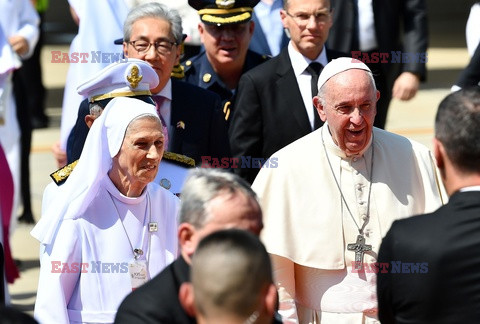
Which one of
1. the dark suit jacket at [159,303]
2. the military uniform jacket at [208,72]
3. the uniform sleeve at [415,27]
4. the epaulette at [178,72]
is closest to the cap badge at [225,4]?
the military uniform jacket at [208,72]

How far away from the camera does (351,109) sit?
537cm

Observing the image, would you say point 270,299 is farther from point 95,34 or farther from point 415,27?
point 415,27

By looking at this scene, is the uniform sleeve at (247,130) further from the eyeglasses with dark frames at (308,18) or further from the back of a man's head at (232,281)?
the back of a man's head at (232,281)

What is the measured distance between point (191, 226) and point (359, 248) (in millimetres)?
1614

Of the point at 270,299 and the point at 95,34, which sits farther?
the point at 95,34

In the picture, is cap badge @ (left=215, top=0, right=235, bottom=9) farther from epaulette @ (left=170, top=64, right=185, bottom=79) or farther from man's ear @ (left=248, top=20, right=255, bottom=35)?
→ epaulette @ (left=170, top=64, right=185, bottom=79)

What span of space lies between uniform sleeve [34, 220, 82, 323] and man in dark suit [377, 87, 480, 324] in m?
1.37

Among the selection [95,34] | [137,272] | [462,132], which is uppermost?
[462,132]

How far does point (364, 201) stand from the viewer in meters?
5.38

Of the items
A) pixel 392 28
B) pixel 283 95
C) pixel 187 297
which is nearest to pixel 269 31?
pixel 392 28

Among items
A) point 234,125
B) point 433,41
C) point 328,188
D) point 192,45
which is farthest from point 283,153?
point 433,41

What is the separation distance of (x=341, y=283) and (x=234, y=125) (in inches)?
59.6

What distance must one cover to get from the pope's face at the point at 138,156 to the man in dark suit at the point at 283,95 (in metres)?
1.36

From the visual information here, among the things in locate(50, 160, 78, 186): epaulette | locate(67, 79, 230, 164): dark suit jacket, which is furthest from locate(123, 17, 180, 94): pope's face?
locate(50, 160, 78, 186): epaulette
